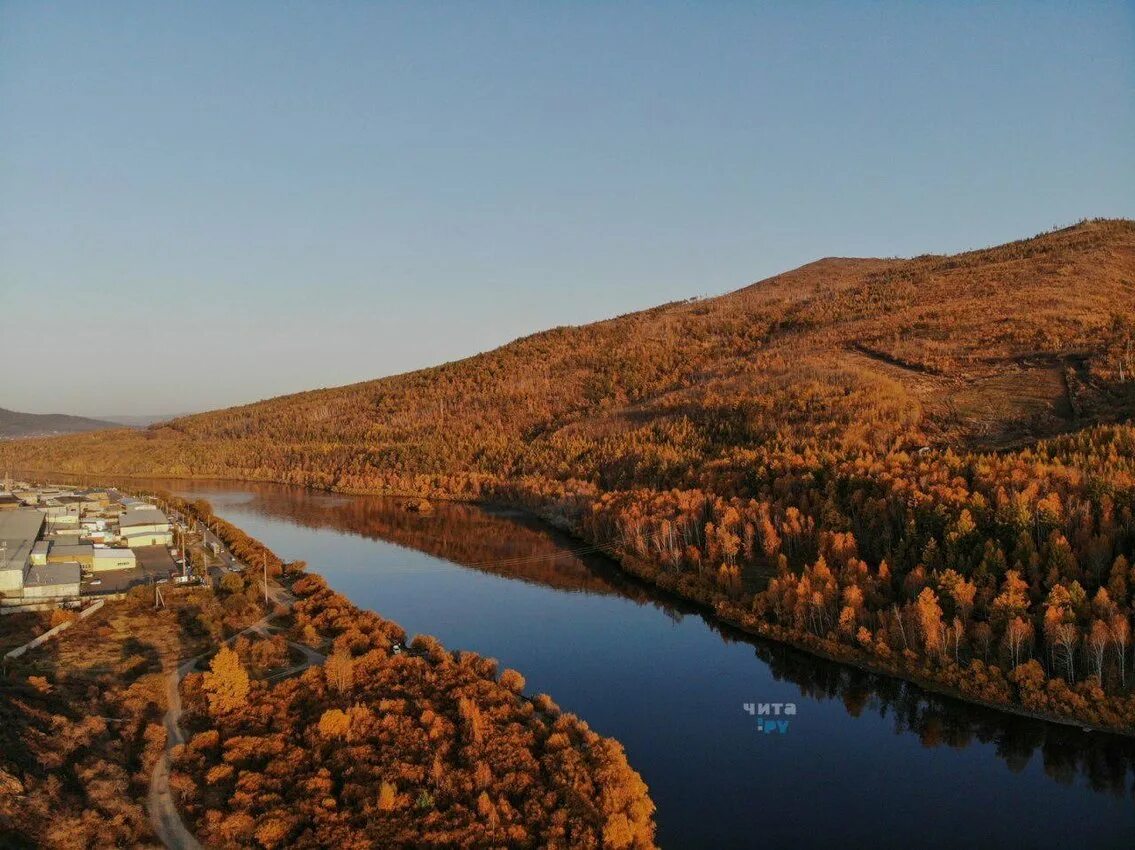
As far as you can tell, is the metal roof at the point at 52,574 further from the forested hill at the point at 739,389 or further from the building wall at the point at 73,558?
the forested hill at the point at 739,389

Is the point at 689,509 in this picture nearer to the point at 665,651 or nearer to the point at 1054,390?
the point at 665,651

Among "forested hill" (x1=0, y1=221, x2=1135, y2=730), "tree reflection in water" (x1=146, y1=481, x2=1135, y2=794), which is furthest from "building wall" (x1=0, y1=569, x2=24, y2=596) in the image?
"forested hill" (x1=0, y1=221, x2=1135, y2=730)

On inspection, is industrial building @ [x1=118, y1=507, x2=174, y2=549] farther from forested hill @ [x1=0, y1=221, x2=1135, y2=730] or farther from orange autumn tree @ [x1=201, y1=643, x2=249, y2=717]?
orange autumn tree @ [x1=201, y1=643, x2=249, y2=717]

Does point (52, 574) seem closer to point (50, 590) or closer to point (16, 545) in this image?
point (50, 590)

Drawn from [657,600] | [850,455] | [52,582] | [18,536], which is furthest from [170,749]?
[850,455]

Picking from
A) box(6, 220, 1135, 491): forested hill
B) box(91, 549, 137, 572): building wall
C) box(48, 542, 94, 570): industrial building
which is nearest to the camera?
box(48, 542, 94, 570): industrial building
